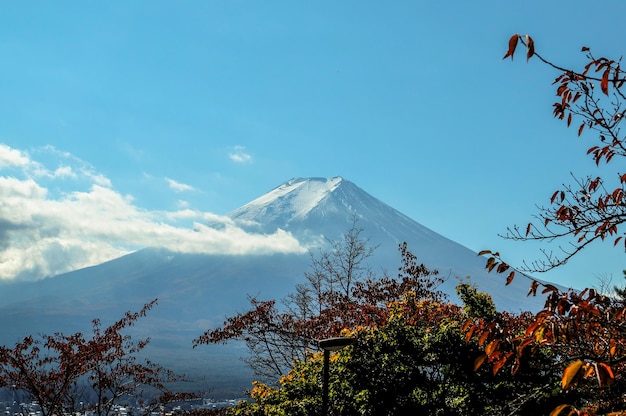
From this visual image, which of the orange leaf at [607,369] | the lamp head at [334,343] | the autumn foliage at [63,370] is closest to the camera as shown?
the orange leaf at [607,369]

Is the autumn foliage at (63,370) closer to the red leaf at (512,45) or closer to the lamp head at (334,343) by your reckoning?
the lamp head at (334,343)

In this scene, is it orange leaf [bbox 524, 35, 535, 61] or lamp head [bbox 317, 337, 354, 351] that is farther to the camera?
lamp head [bbox 317, 337, 354, 351]

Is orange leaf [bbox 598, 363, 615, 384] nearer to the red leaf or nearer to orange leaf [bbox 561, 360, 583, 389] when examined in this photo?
orange leaf [bbox 561, 360, 583, 389]

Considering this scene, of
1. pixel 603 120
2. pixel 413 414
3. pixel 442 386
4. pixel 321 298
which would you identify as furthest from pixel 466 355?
pixel 321 298

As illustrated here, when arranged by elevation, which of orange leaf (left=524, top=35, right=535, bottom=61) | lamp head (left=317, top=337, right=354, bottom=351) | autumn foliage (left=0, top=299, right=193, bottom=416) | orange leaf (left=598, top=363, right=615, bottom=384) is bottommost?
autumn foliage (left=0, top=299, right=193, bottom=416)

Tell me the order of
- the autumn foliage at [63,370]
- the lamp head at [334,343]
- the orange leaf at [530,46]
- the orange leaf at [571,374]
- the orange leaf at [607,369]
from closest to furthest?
the orange leaf at [571,374] < the orange leaf at [607,369] < the orange leaf at [530,46] < the lamp head at [334,343] < the autumn foliage at [63,370]

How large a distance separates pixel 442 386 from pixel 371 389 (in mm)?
1415

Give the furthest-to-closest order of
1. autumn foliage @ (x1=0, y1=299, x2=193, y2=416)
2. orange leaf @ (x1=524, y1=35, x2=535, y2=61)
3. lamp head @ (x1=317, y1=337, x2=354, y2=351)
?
1. autumn foliage @ (x1=0, y1=299, x2=193, y2=416)
2. lamp head @ (x1=317, y1=337, x2=354, y2=351)
3. orange leaf @ (x1=524, y1=35, x2=535, y2=61)

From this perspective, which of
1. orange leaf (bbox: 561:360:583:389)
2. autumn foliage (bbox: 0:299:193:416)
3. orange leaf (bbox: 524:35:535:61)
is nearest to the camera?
orange leaf (bbox: 561:360:583:389)

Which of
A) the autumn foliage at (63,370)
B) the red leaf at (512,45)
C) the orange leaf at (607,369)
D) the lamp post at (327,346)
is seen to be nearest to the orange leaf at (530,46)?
the red leaf at (512,45)

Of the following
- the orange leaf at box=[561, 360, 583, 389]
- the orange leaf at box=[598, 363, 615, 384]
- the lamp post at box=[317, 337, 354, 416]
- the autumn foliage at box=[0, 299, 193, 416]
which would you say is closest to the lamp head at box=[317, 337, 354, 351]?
the lamp post at box=[317, 337, 354, 416]

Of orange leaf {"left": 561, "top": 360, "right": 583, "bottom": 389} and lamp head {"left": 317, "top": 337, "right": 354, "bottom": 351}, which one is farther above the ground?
orange leaf {"left": 561, "top": 360, "right": 583, "bottom": 389}

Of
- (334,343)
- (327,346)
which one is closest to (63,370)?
(327,346)

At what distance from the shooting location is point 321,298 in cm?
1888
